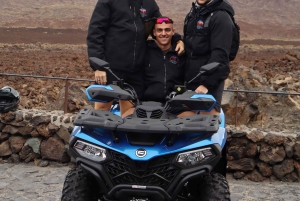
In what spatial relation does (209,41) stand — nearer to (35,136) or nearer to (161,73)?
(161,73)

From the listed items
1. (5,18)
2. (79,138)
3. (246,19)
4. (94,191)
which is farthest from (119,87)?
(246,19)

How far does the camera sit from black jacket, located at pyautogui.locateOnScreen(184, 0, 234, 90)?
4.40m

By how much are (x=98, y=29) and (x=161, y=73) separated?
72cm

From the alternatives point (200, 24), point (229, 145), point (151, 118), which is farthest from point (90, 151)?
point (229, 145)

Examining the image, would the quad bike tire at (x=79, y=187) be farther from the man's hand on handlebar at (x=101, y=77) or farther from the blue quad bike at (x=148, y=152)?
the man's hand on handlebar at (x=101, y=77)

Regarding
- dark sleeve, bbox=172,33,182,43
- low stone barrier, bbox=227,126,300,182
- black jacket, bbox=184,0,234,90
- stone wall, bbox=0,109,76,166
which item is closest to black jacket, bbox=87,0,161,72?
dark sleeve, bbox=172,33,182,43

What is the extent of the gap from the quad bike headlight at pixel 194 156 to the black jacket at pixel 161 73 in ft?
3.84

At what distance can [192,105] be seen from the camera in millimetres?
3814

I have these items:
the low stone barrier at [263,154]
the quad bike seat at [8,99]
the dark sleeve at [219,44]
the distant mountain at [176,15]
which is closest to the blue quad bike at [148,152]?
the dark sleeve at [219,44]

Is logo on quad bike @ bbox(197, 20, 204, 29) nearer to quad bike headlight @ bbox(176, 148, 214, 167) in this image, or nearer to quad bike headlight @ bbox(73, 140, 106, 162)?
quad bike headlight @ bbox(176, 148, 214, 167)

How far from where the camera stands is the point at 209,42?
15.0 ft

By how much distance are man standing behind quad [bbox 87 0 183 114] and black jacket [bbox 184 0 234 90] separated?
48 cm

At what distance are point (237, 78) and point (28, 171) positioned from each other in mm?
6087

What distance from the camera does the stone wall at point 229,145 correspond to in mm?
7184
